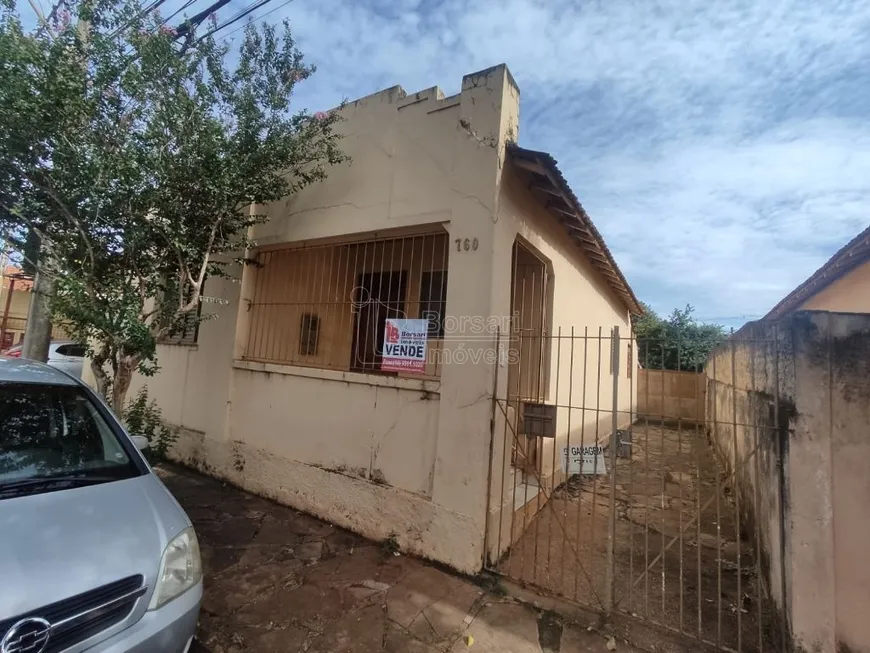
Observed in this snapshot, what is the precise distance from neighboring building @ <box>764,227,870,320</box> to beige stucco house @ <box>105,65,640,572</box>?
374cm

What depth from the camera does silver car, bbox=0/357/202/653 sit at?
1.72m

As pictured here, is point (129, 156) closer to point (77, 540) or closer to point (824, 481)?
point (77, 540)

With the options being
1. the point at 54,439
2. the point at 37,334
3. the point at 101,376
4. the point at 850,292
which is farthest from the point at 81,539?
the point at 850,292

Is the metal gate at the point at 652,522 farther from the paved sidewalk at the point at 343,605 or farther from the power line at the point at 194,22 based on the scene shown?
the power line at the point at 194,22

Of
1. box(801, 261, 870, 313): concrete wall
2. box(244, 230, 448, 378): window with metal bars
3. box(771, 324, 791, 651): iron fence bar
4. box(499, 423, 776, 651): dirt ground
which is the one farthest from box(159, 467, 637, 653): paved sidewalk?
box(801, 261, 870, 313): concrete wall

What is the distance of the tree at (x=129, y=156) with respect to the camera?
3826mm

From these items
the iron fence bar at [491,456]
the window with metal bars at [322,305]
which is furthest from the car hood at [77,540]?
the window with metal bars at [322,305]

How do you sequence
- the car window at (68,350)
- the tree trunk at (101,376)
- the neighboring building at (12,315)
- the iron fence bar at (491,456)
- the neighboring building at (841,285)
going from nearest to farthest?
the iron fence bar at (491,456) → the tree trunk at (101,376) → the neighboring building at (841,285) → the car window at (68,350) → the neighboring building at (12,315)

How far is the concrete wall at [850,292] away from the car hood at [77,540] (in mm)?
10273

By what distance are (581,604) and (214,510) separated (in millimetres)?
3991

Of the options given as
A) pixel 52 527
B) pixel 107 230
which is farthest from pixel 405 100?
pixel 52 527

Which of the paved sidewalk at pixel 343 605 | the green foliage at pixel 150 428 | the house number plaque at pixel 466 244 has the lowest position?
the paved sidewalk at pixel 343 605

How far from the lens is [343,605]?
10.5 feet

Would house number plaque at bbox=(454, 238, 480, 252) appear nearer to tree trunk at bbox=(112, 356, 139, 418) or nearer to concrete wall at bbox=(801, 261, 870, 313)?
tree trunk at bbox=(112, 356, 139, 418)
